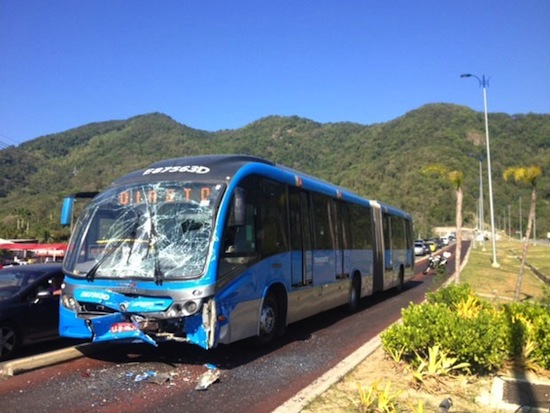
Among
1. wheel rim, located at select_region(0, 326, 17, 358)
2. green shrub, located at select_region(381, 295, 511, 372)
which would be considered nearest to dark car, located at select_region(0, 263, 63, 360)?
wheel rim, located at select_region(0, 326, 17, 358)

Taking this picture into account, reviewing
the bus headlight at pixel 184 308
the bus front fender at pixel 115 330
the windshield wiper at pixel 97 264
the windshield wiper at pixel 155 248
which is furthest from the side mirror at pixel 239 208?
the bus front fender at pixel 115 330

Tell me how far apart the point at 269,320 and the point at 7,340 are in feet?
12.9

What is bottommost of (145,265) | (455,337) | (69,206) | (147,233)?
(455,337)

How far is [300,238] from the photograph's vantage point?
9875 millimetres

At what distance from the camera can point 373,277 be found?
15.8 meters

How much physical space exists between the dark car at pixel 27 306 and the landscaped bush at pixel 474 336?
528 centimetres

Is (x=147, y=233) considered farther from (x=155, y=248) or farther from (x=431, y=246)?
(x=431, y=246)

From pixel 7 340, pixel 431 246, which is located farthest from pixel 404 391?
pixel 431 246

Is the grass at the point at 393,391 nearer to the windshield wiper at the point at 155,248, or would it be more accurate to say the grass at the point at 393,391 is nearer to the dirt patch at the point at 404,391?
the dirt patch at the point at 404,391

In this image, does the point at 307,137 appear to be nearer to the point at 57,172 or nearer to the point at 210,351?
the point at 57,172

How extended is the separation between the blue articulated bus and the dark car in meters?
1.04

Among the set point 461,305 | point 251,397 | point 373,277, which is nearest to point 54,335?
point 251,397

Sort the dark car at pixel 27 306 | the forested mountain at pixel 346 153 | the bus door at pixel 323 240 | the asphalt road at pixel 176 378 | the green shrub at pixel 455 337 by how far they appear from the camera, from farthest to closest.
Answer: the forested mountain at pixel 346 153 → the bus door at pixel 323 240 → the dark car at pixel 27 306 → the green shrub at pixel 455 337 → the asphalt road at pixel 176 378

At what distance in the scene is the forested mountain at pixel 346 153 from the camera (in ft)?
284
